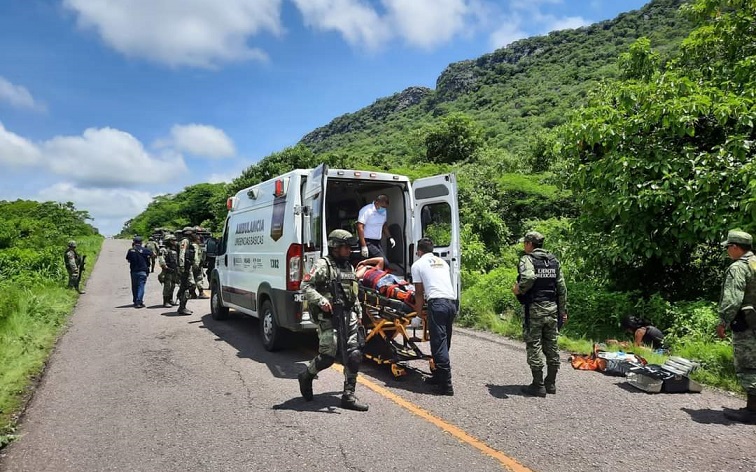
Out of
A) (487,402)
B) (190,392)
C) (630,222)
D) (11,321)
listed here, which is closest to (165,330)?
(11,321)

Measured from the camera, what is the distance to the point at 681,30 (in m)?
65.2

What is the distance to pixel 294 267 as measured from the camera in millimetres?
6469

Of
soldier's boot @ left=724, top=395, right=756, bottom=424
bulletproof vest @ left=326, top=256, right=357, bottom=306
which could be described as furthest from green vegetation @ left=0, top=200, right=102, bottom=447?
soldier's boot @ left=724, top=395, right=756, bottom=424

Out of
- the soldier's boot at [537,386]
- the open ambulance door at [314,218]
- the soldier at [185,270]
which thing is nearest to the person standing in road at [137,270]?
the soldier at [185,270]

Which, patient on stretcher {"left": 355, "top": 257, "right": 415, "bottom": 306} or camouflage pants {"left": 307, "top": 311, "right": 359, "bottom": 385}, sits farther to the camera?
patient on stretcher {"left": 355, "top": 257, "right": 415, "bottom": 306}

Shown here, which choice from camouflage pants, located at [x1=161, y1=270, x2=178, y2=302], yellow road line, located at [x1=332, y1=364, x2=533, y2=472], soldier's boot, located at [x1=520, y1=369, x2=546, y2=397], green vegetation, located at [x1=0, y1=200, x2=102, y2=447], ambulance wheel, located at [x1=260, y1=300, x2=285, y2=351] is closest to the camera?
yellow road line, located at [x1=332, y1=364, x2=533, y2=472]

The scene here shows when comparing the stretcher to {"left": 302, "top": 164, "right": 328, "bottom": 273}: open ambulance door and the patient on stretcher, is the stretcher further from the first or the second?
{"left": 302, "top": 164, "right": 328, "bottom": 273}: open ambulance door

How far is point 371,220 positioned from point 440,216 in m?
0.97

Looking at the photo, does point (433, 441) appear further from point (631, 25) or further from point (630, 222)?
point (631, 25)

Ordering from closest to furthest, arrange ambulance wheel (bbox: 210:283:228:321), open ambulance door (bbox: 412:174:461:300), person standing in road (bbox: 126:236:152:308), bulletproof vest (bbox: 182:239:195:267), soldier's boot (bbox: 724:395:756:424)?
Answer: soldier's boot (bbox: 724:395:756:424) < open ambulance door (bbox: 412:174:461:300) < ambulance wheel (bbox: 210:283:228:321) < bulletproof vest (bbox: 182:239:195:267) < person standing in road (bbox: 126:236:152:308)

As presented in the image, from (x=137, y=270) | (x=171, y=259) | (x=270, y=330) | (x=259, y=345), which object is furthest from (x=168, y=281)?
(x=270, y=330)

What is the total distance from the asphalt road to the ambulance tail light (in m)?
1.04

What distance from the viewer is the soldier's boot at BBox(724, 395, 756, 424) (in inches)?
178

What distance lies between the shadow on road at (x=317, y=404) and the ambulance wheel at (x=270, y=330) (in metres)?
1.81
